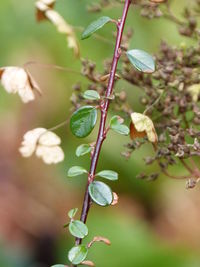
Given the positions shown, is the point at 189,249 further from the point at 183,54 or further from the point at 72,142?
the point at 183,54

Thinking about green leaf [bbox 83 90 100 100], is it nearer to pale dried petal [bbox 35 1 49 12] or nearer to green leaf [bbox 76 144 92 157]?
green leaf [bbox 76 144 92 157]

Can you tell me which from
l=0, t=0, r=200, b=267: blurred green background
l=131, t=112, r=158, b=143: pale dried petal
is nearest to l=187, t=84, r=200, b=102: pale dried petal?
l=131, t=112, r=158, b=143: pale dried petal

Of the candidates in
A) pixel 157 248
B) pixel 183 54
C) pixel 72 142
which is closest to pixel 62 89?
pixel 72 142

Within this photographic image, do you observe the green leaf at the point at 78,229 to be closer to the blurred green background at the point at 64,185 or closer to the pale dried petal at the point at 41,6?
the pale dried petal at the point at 41,6

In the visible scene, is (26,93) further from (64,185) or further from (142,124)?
(64,185)

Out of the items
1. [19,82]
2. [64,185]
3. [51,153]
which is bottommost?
[64,185]

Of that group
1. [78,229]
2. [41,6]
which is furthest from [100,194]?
[41,6]
